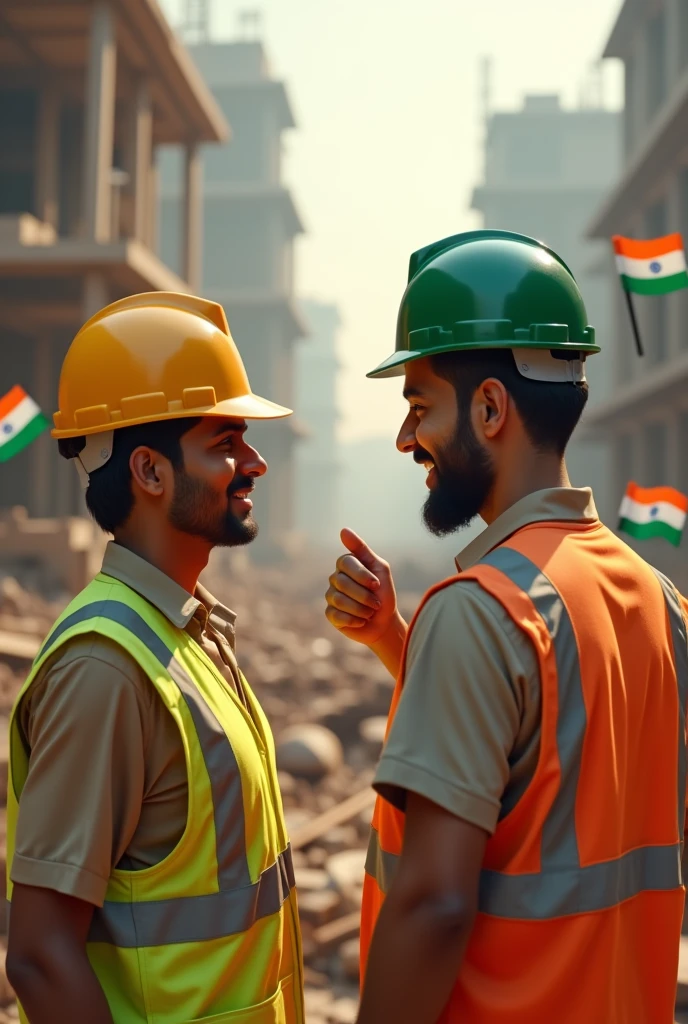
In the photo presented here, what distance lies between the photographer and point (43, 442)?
58.4ft

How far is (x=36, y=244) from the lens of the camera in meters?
13.8

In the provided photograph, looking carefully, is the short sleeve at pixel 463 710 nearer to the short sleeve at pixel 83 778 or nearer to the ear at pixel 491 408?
the ear at pixel 491 408

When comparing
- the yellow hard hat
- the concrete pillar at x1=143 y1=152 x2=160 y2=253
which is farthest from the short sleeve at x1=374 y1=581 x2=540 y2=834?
the concrete pillar at x1=143 y1=152 x2=160 y2=253

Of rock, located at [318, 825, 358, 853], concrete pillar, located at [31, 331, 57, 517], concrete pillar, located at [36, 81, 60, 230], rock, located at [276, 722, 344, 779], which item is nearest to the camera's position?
rock, located at [318, 825, 358, 853]

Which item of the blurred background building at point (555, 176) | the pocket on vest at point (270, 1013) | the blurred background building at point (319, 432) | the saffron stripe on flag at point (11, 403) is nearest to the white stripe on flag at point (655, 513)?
the saffron stripe on flag at point (11, 403)

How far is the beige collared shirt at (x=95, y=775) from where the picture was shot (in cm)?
178

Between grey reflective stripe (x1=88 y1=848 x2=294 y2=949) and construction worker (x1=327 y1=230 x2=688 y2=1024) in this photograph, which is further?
grey reflective stripe (x1=88 y1=848 x2=294 y2=949)

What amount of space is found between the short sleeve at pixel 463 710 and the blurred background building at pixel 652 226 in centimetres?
1521

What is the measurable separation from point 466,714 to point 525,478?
1.74 feet

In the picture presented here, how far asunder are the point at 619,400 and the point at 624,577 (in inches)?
810

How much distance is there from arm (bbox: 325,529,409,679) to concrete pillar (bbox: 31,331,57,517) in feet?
51.4

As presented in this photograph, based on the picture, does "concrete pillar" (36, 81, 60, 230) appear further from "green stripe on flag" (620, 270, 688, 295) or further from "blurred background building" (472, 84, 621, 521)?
"blurred background building" (472, 84, 621, 521)

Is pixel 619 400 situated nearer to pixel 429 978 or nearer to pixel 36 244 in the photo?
pixel 36 244

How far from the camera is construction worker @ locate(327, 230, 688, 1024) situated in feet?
5.32
